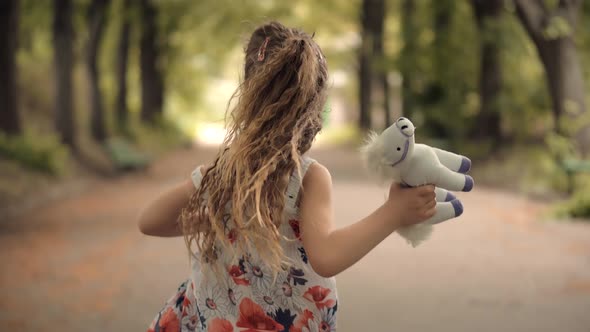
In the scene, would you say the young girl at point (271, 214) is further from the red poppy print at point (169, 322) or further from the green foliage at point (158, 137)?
the green foliage at point (158, 137)

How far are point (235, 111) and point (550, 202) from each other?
11503 mm

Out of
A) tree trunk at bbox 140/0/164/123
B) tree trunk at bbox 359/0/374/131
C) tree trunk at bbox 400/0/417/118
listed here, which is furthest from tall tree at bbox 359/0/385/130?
tree trunk at bbox 140/0/164/123

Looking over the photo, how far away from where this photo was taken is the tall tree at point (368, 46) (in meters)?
29.5

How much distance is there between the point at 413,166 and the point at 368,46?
94.3 feet

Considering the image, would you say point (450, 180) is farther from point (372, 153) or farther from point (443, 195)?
point (372, 153)

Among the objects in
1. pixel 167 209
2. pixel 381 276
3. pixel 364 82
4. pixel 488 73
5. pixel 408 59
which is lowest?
pixel 167 209

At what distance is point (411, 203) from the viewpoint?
2035mm

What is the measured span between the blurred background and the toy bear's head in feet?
1.21

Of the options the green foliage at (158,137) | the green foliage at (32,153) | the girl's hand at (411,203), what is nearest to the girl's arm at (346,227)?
the girl's hand at (411,203)

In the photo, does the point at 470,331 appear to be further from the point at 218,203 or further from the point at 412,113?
the point at 412,113

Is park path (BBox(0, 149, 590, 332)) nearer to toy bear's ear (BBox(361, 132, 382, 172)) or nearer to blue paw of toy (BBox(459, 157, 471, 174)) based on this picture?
blue paw of toy (BBox(459, 157, 471, 174))

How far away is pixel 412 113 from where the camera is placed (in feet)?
69.6

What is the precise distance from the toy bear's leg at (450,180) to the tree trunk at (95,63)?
1938cm

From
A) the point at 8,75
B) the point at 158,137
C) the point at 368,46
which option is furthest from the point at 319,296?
the point at 368,46
